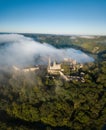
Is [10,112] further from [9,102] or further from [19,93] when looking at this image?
[19,93]

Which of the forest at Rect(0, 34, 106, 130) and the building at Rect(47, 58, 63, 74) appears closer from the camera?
the forest at Rect(0, 34, 106, 130)

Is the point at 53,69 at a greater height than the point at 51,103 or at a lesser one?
greater

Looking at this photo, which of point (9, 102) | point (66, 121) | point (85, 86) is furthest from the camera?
point (85, 86)

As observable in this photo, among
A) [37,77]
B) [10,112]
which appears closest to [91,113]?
[10,112]

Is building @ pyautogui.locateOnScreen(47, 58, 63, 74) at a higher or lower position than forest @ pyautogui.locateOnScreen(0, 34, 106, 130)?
higher

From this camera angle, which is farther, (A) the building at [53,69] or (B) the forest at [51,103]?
(A) the building at [53,69]

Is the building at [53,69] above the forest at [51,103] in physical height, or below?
above

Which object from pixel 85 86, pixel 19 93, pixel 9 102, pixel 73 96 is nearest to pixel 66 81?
pixel 85 86

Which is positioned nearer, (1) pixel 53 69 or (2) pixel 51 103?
(2) pixel 51 103

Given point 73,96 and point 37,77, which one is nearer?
point 73,96

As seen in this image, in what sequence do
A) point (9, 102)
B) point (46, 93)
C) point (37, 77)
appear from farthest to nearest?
point (37, 77) < point (46, 93) < point (9, 102)
